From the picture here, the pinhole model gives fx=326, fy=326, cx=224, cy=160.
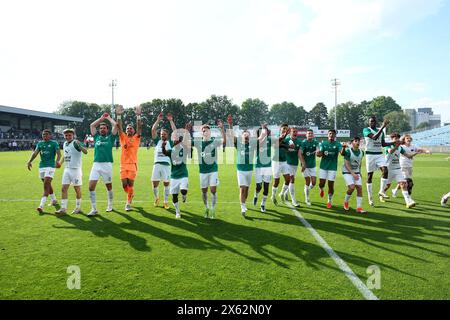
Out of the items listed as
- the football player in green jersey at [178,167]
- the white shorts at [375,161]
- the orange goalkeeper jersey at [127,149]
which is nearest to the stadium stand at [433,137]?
the white shorts at [375,161]

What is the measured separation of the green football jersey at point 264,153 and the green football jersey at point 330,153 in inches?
73.1

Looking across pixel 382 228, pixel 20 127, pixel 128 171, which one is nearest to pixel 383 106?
pixel 20 127

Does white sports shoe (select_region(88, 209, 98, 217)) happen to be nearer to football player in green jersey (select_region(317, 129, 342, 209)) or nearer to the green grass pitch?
the green grass pitch

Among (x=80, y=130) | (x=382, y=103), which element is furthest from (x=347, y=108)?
(x=80, y=130)

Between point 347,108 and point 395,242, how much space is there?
129545mm

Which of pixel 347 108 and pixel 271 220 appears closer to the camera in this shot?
pixel 271 220

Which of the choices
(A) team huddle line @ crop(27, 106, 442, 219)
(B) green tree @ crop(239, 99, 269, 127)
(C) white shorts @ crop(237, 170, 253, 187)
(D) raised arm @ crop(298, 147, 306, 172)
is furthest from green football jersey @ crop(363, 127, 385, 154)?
(B) green tree @ crop(239, 99, 269, 127)

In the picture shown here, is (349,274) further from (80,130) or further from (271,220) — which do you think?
(80,130)

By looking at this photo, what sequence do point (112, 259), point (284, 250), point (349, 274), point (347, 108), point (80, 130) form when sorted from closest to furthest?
point (349, 274)
point (112, 259)
point (284, 250)
point (80, 130)
point (347, 108)

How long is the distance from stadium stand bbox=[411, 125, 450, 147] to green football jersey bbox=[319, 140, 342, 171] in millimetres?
55229

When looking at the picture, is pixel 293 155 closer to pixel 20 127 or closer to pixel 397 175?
pixel 397 175

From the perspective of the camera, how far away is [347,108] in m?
126

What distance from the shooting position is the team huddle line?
8754mm
